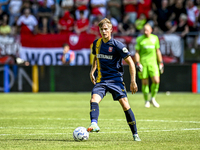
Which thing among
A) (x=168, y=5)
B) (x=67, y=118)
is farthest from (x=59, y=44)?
(x=67, y=118)

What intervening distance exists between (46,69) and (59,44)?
162 cm

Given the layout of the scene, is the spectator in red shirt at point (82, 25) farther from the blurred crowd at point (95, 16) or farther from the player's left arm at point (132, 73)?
the player's left arm at point (132, 73)

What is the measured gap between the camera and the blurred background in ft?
66.1

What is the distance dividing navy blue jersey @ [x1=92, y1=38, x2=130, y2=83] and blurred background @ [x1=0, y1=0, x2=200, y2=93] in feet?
42.1

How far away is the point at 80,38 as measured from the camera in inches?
845

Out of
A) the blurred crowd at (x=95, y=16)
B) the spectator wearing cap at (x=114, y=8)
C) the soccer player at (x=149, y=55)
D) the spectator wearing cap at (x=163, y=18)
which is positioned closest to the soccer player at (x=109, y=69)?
the soccer player at (x=149, y=55)

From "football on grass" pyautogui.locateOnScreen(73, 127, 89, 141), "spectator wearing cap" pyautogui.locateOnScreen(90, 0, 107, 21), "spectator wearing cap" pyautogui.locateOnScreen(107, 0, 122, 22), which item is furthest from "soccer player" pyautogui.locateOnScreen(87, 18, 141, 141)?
"spectator wearing cap" pyautogui.locateOnScreen(107, 0, 122, 22)

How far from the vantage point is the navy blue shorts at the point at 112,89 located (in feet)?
23.7

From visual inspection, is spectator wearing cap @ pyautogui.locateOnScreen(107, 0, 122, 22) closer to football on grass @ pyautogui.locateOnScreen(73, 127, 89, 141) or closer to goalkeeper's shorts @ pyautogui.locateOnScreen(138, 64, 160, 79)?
goalkeeper's shorts @ pyautogui.locateOnScreen(138, 64, 160, 79)

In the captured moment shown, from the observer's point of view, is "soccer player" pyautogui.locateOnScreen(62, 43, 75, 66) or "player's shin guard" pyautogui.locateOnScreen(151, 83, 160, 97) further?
"soccer player" pyautogui.locateOnScreen(62, 43, 75, 66)

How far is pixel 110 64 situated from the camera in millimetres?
7371

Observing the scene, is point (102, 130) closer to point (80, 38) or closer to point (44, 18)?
point (80, 38)

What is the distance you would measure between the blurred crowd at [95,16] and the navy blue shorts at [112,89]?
542 inches

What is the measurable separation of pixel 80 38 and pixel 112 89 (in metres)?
14.4
